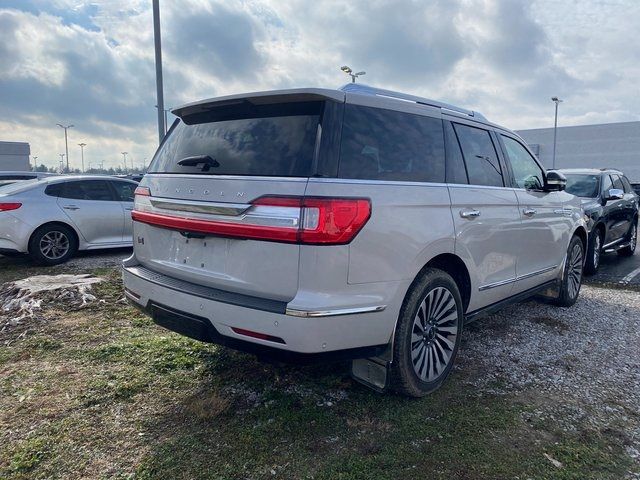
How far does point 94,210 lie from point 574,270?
291 inches

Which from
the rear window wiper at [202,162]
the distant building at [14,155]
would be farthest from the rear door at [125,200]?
the distant building at [14,155]

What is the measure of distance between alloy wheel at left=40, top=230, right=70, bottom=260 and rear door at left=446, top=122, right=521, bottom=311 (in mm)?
6712

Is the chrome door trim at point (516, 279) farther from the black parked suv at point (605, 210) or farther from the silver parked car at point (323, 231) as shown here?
the black parked suv at point (605, 210)

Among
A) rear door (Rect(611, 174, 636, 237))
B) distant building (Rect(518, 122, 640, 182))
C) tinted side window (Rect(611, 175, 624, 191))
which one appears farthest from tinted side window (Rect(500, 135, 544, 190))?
distant building (Rect(518, 122, 640, 182))

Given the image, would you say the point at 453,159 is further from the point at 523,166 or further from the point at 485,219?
the point at 523,166

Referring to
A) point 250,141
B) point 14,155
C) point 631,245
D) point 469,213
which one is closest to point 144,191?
point 250,141

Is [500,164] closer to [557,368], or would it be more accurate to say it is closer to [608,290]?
[557,368]

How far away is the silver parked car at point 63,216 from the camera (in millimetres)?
7316

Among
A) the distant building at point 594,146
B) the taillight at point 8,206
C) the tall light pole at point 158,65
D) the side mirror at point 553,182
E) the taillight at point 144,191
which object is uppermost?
the distant building at point 594,146

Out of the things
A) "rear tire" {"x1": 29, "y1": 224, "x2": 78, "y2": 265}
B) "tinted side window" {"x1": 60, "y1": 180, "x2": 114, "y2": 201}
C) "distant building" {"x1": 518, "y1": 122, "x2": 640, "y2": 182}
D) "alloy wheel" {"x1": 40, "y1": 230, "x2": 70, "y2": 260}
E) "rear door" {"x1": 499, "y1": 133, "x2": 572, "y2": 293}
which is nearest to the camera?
"rear door" {"x1": 499, "y1": 133, "x2": 572, "y2": 293}

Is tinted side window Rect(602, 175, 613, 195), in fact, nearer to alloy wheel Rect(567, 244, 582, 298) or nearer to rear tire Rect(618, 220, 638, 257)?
rear tire Rect(618, 220, 638, 257)

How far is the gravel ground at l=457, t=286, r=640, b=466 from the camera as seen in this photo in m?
3.13

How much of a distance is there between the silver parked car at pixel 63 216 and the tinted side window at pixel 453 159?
21.7 ft

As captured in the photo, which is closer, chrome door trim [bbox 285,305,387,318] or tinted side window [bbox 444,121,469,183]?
chrome door trim [bbox 285,305,387,318]
